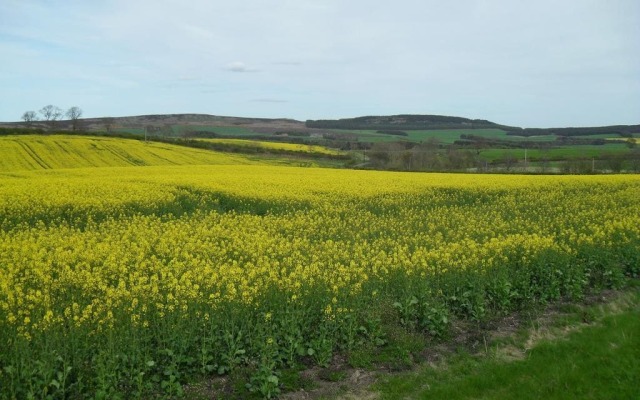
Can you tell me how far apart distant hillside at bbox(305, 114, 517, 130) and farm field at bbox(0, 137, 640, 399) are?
347 ft

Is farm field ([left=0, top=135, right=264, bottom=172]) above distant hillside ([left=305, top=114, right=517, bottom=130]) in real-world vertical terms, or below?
below

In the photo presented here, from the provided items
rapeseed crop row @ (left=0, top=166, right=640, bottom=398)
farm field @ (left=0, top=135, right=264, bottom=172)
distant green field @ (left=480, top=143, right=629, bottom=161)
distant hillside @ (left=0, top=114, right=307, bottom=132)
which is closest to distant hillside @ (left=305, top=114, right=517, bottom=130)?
distant hillside @ (left=0, top=114, right=307, bottom=132)

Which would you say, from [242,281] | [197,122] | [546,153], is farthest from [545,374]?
[197,122]

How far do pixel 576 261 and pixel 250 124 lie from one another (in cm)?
11910

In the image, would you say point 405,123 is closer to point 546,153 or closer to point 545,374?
point 546,153

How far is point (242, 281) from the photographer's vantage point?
924 centimetres

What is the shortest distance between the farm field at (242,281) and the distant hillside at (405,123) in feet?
347

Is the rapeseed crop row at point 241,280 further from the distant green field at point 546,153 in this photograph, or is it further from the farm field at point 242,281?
the distant green field at point 546,153

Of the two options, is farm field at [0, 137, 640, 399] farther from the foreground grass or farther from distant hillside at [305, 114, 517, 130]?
distant hillside at [305, 114, 517, 130]

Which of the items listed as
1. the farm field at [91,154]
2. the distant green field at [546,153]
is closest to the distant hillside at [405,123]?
the distant green field at [546,153]

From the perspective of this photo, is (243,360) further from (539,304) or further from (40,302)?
(539,304)

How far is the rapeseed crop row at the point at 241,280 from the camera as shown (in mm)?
7023

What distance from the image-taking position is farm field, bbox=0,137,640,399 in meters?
7.02

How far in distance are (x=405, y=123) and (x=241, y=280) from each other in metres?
123
